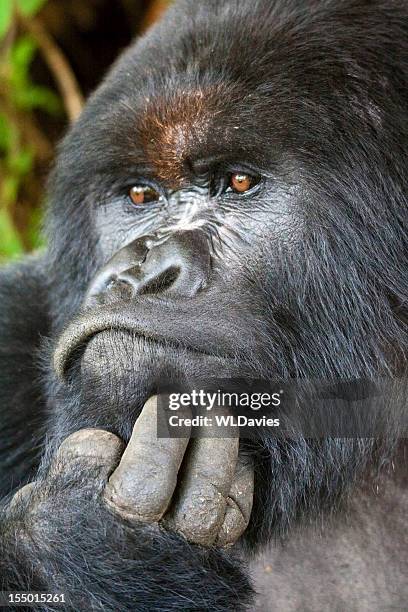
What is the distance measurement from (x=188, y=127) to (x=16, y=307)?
995mm

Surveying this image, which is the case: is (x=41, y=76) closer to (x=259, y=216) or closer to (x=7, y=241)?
(x=7, y=241)

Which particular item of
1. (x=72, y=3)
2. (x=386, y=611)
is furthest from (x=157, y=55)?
(x=72, y=3)

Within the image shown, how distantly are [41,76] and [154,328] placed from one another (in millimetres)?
4772

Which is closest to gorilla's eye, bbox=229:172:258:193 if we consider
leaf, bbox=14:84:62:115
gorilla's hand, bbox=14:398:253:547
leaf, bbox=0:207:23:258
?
gorilla's hand, bbox=14:398:253:547

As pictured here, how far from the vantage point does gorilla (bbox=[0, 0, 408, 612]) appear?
2.16 m

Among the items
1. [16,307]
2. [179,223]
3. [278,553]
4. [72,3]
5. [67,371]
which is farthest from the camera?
[72,3]

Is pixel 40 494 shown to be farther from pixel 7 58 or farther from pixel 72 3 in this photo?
pixel 72 3

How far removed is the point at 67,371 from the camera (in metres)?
2.33

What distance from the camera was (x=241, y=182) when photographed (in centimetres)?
246

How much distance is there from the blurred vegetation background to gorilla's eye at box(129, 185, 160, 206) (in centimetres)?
231

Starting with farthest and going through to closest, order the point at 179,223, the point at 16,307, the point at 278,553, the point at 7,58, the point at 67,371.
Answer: the point at 7,58 → the point at 16,307 → the point at 278,553 → the point at 179,223 → the point at 67,371

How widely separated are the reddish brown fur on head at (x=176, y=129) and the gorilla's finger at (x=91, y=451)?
0.75 m

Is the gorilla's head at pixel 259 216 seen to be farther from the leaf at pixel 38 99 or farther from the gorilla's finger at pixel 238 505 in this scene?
the leaf at pixel 38 99

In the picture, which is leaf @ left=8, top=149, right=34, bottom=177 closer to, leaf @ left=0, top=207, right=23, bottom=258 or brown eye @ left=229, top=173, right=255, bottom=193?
leaf @ left=0, top=207, right=23, bottom=258
